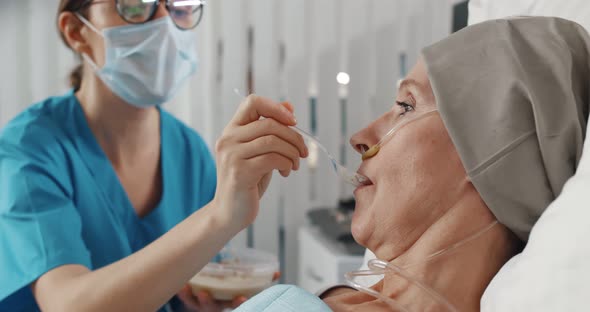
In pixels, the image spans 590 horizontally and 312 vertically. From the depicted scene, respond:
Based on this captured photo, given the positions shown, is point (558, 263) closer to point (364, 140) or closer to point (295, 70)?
point (364, 140)

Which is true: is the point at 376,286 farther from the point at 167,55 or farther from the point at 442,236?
the point at 167,55

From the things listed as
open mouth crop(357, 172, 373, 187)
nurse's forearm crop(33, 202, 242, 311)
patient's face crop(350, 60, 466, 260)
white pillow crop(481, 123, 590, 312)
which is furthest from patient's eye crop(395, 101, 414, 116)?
nurse's forearm crop(33, 202, 242, 311)

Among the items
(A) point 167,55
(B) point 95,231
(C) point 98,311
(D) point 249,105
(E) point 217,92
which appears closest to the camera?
(D) point 249,105

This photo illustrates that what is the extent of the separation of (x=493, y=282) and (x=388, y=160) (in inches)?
9.0

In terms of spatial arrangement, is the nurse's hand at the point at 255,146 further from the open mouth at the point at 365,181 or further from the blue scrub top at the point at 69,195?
the blue scrub top at the point at 69,195

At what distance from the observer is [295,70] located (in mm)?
2648

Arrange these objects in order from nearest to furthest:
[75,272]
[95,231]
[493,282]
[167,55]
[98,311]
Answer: [493,282]
[98,311]
[75,272]
[95,231]
[167,55]

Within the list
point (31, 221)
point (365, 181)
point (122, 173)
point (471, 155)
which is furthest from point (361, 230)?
point (122, 173)

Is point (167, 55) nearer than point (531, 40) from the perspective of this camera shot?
No

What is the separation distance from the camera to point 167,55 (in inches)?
64.4

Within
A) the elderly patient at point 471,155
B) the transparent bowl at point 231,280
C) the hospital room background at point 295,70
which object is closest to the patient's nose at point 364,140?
the elderly patient at point 471,155

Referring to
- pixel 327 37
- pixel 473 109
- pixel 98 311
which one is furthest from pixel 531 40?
pixel 327 37

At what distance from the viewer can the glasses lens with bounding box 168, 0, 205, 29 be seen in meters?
1.57

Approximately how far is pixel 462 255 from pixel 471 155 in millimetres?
154
